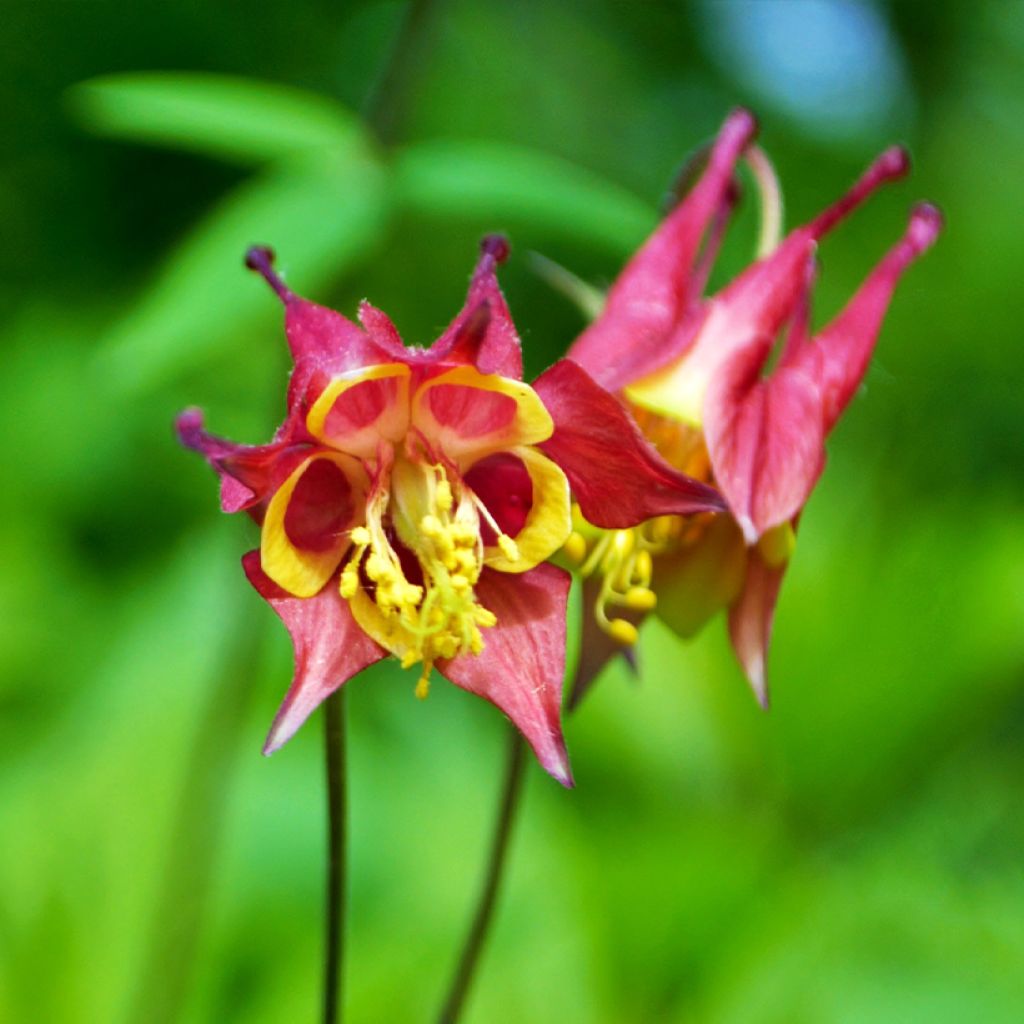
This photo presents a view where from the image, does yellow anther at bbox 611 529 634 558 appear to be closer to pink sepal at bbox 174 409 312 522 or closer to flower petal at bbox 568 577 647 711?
flower petal at bbox 568 577 647 711

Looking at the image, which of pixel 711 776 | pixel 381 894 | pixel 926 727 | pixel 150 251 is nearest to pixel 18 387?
pixel 150 251

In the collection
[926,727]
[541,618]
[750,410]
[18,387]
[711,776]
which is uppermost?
[750,410]

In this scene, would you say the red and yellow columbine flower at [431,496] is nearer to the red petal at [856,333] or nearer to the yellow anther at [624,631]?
the yellow anther at [624,631]

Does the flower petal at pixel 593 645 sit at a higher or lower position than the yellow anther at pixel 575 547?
lower

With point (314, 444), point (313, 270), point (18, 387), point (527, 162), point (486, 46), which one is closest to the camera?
point (314, 444)

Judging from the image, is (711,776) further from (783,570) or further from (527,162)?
(783,570)

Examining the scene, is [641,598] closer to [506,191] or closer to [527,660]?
[527,660]

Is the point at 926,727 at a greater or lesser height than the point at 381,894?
greater

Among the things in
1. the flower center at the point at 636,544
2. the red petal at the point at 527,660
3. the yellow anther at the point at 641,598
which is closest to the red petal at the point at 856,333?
the flower center at the point at 636,544
